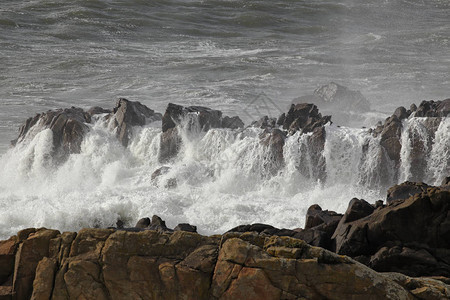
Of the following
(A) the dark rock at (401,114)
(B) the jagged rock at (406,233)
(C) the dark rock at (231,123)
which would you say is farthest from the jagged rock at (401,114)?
(B) the jagged rock at (406,233)

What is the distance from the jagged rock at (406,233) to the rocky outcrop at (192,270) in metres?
3.24

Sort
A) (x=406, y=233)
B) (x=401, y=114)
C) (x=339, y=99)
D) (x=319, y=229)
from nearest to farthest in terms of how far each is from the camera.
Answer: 1. (x=406, y=233)
2. (x=319, y=229)
3. (x=401, y=114)
4. (x=339, y=99)

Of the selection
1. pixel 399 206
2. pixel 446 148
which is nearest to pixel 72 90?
pixel 446 148

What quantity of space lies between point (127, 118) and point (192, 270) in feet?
66.6

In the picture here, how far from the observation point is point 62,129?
30.1m

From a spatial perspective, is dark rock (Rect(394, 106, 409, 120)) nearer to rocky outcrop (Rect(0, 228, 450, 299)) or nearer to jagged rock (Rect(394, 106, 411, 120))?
jagged rock (Rect(394, 106, 411, 120))

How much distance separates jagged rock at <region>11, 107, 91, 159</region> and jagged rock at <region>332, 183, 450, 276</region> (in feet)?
57.2

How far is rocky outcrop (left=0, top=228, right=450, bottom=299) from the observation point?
10.2 meters

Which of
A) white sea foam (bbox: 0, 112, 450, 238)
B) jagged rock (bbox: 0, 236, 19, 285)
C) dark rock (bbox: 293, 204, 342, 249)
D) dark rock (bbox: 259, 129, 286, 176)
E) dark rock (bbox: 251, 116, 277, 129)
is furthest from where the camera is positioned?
dark rock (bbox: 251, 116, 277, 129)

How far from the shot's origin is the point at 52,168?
29.2 m

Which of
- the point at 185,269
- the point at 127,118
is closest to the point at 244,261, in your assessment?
the point at 185,269

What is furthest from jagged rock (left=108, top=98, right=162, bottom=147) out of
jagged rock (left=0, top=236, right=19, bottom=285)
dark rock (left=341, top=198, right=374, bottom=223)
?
jagged rock (left=0, top=236, right=19, bottom=285)

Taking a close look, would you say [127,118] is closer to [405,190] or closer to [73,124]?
[73,124]

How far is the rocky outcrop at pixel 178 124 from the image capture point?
29062 millimetres
